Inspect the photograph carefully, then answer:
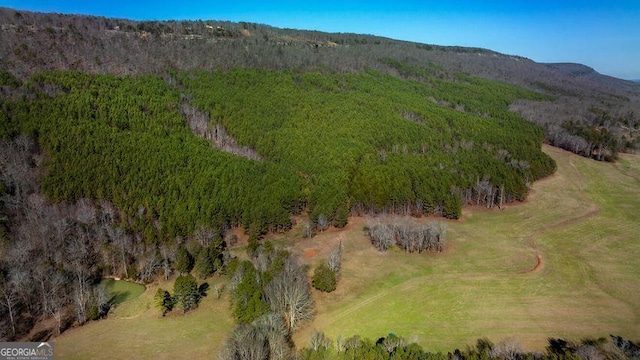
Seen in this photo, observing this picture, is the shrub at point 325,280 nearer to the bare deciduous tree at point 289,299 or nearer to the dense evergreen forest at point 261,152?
the bare deciduous tree at point 289,299

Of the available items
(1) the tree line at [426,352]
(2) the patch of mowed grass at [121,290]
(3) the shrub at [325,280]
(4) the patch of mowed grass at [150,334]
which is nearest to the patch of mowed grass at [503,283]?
(3) the shrub at [325,280]

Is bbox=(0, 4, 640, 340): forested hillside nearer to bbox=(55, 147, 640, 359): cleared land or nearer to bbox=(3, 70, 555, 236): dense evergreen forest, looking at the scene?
bbox=(3, 70, 555, 236): dense evergreen forest

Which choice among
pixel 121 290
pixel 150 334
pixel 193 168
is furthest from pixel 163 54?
pixel 150 334

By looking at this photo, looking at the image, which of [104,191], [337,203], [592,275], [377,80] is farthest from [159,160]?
[377,80]

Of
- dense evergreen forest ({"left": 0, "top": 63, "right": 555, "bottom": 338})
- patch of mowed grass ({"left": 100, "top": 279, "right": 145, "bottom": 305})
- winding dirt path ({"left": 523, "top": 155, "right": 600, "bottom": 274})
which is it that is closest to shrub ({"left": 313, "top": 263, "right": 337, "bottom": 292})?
dense evergreen forest ({"left": 0, "top": 63, "right": 555, "bottom": 338})

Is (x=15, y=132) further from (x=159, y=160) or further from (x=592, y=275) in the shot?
(x=592, y=275)

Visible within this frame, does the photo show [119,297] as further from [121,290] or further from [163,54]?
[163,54]

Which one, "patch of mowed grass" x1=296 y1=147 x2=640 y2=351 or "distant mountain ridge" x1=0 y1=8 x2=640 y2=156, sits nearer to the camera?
"patch of mowed grass" x1=296 y1=147 x2=640 y2=351

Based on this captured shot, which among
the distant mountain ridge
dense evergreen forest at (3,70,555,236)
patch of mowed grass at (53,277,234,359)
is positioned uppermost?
the distant mountain ridge
